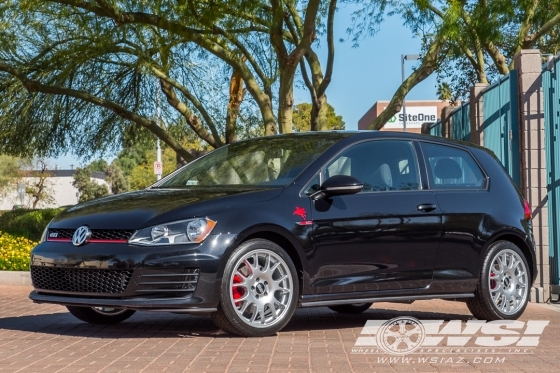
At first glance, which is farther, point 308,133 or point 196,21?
point 196,21

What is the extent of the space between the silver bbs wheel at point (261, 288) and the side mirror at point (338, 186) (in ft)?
2.25

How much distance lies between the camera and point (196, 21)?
65.7ft

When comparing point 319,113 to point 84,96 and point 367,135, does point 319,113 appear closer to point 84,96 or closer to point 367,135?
point 84,96

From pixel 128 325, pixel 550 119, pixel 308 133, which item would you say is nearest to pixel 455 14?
pixel 550 119

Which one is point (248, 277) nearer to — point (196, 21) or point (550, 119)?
point (550, 119)

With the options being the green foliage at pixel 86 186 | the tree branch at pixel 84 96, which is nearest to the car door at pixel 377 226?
the tree branch at pixel 84 96

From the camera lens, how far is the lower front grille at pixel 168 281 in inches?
307

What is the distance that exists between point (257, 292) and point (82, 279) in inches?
51.2

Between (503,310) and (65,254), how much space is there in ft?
12.7

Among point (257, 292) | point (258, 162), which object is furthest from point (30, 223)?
point (257, 292)

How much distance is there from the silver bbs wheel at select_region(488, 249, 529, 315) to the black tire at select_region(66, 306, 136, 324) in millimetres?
3194

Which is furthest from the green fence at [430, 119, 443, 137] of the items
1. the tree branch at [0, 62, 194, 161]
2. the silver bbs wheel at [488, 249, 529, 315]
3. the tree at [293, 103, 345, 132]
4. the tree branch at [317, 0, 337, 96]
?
the tree at [293, 103, 345, 132]

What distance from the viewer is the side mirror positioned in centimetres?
842

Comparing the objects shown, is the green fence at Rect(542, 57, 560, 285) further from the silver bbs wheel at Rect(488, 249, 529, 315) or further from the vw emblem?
the vw emblem
